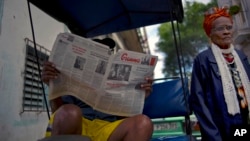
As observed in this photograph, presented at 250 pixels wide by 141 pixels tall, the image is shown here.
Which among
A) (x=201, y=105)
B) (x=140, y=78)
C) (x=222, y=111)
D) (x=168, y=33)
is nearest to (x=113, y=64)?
(x=140, y=78)

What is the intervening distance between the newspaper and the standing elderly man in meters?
0.38

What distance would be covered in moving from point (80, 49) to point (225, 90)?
2.82 ft

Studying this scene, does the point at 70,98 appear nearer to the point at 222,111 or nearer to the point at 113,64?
the point at 113,64

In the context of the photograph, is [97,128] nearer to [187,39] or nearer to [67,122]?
[67,122]

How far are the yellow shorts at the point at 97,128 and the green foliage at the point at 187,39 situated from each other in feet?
33.9

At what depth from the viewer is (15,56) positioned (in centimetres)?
191

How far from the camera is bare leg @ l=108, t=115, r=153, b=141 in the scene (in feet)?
3.59

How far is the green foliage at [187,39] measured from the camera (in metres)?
12.2

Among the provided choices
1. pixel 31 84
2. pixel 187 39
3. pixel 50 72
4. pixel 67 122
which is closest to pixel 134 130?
pixel 67 122

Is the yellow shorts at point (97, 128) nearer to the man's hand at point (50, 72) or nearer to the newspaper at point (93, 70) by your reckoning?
the newspaper at point (93, 70)

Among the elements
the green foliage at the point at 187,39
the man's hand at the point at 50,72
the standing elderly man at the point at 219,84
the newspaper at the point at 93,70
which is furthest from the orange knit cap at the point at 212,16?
the green foliage at the point at 187,39

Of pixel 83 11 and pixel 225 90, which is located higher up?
pixel 83 11

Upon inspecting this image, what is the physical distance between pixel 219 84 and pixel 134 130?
634mm

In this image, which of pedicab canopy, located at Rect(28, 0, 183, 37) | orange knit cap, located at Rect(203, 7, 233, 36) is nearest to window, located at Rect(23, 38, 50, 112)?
pedicab canopy, located at Rect(28, 0, 183, 37)
